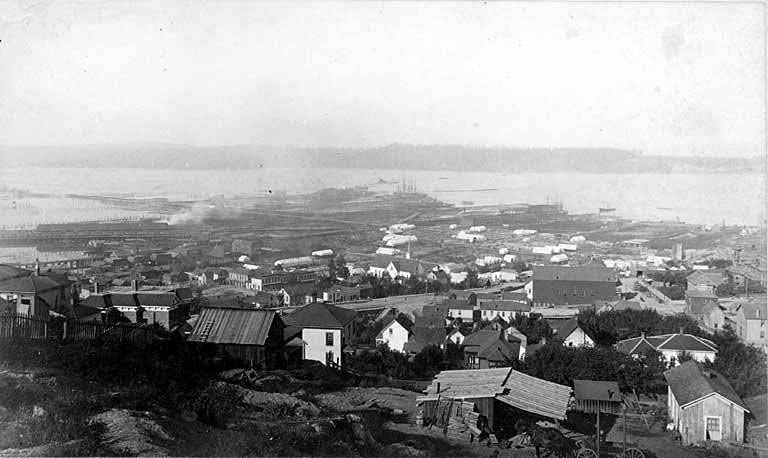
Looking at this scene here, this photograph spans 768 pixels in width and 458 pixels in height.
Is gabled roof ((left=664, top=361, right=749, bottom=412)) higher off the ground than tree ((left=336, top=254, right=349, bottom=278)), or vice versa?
tree ((left=336, top=254, right=349, bottom=278))

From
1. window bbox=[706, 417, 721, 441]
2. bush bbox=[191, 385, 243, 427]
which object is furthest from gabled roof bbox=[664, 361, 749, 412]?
bush bbox=[191, 385, 243, 427]

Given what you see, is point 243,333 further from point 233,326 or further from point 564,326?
point 564,326

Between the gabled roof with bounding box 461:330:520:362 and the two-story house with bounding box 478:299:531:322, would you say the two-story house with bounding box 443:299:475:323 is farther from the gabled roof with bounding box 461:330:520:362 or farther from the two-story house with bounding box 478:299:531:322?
the gabled roof with bounding box 461:330:520:362

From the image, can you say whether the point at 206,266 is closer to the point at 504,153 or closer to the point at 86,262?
the point at 86,262

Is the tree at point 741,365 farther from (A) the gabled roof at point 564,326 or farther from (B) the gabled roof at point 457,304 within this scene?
(B) the gabled roof at point 457,304

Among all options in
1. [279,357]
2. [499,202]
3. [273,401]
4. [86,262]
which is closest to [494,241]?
[499,202]

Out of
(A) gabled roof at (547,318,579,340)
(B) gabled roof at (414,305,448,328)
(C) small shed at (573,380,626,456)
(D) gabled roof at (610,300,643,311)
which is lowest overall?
(C) small shed at (573,380,626,456)

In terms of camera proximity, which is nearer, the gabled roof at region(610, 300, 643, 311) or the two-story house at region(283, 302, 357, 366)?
the two-story house at region(283, 302, 357, 366)

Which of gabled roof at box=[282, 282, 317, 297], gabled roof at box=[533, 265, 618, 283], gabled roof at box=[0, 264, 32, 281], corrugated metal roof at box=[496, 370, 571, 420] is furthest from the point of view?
gabled roof at box=[533, 265, 618, 283]
